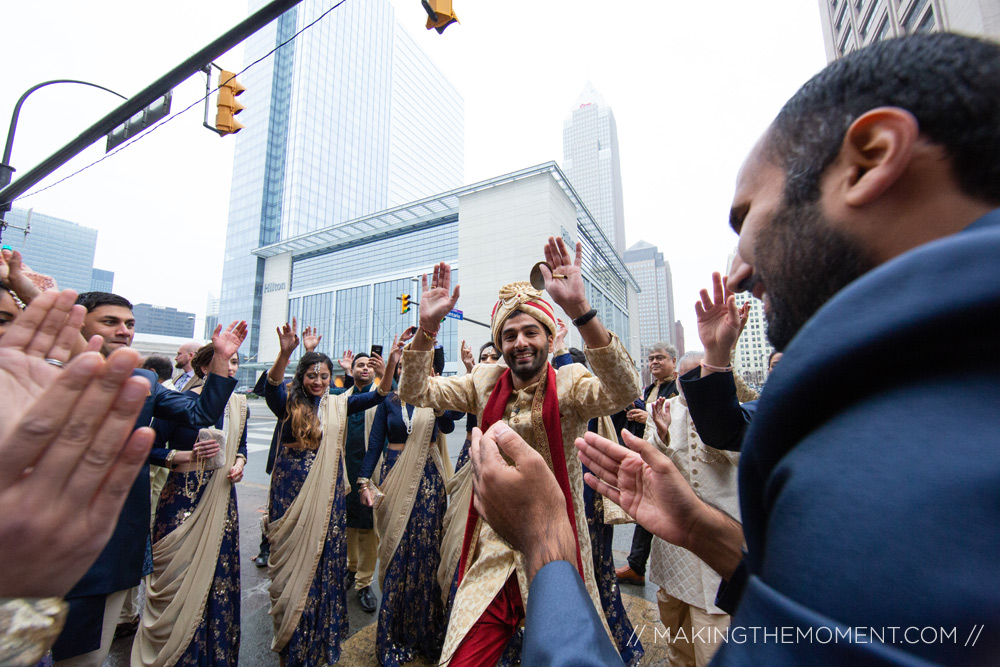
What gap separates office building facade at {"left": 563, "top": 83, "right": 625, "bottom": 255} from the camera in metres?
101

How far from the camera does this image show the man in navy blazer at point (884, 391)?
342 millimetres

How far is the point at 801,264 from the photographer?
28.5 inches

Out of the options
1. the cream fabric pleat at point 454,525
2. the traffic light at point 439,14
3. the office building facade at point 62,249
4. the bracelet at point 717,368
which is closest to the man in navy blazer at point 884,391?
the bracelet at point 717,368

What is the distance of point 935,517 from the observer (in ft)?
1.15

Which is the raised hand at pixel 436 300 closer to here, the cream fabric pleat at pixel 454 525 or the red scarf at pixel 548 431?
the red scarf at pixel 548 431

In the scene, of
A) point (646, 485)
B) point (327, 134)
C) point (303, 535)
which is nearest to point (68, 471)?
point (646, 485)

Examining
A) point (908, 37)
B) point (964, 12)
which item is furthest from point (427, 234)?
point (908, 37)

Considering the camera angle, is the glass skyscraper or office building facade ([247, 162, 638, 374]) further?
the glass skyscraper

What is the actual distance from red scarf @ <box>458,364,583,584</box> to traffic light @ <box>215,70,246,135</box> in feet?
17.6

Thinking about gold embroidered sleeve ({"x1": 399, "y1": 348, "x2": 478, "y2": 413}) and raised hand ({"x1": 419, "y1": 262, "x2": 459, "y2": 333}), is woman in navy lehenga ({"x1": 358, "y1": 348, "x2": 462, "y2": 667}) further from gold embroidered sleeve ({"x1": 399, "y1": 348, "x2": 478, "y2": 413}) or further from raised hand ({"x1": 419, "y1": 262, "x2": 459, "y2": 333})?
raised hand ({"x1": 419, "y1": 262, "x2": 459, "y2": 333})

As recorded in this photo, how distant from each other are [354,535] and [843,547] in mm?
4474

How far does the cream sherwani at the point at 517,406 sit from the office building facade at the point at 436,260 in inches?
1009

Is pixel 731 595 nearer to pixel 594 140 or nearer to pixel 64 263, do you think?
pixel 64 263

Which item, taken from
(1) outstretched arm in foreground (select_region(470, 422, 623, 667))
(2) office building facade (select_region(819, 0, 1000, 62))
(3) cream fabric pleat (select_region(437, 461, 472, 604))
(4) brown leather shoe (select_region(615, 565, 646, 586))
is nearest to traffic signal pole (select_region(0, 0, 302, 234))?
(3) cream fabric pleat (select_region(437, 461, 472, 604))
